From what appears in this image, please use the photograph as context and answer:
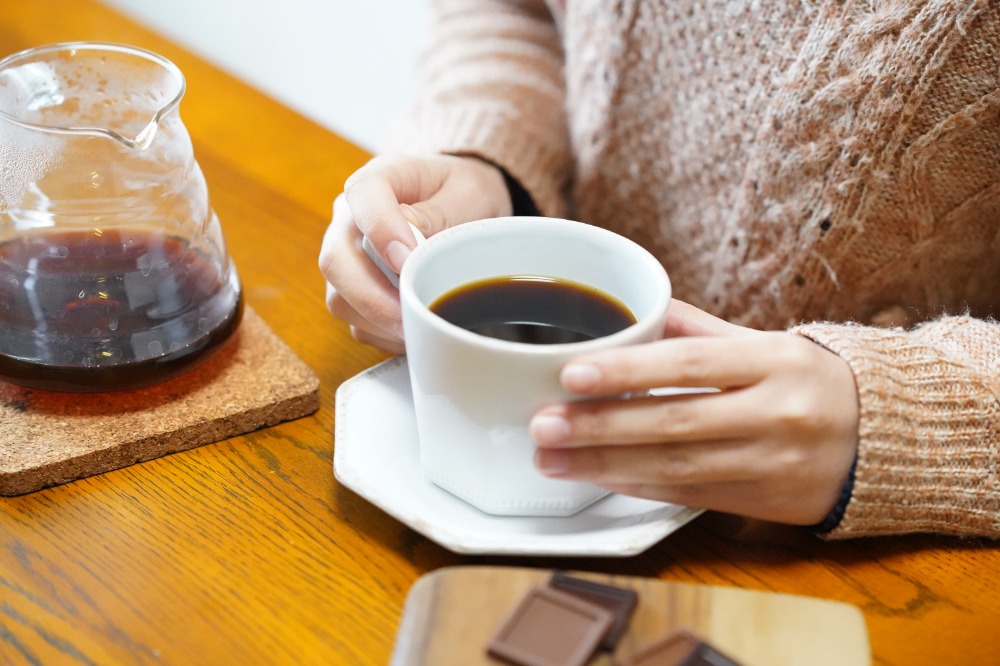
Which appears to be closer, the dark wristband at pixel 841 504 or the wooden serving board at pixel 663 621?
the wooden serving board at pixel 663 621

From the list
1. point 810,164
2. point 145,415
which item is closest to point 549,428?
point 145,415

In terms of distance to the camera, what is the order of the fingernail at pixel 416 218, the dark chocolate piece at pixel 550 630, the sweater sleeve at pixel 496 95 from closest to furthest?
the dark chocolate piece at pixel 550 630 → the fingernail at pixel 416 218 → the sweater sleeve at pixel 496 95

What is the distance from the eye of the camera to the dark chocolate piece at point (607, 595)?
44 cm

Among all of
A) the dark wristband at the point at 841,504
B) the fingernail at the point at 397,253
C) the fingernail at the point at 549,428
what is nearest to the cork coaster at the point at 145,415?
the fingernail at the point at 397,253

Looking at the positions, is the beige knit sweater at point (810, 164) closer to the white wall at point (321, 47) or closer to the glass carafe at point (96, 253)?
the glass carafe at point (96, 253)

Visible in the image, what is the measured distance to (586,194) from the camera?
0.98 metres

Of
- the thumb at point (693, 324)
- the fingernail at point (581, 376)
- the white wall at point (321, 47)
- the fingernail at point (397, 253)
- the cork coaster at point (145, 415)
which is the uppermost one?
the fingernail at point (581, 376)

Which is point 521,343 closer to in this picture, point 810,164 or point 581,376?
point 581,376

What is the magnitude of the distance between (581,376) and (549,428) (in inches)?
1.5

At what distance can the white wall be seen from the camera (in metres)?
1.86

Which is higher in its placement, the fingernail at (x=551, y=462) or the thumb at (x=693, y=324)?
the thumb at (x=693, y=324)

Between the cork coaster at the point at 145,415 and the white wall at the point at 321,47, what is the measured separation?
1178 mm

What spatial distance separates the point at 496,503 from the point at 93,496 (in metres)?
0.26

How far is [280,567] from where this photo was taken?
54 centimetres
